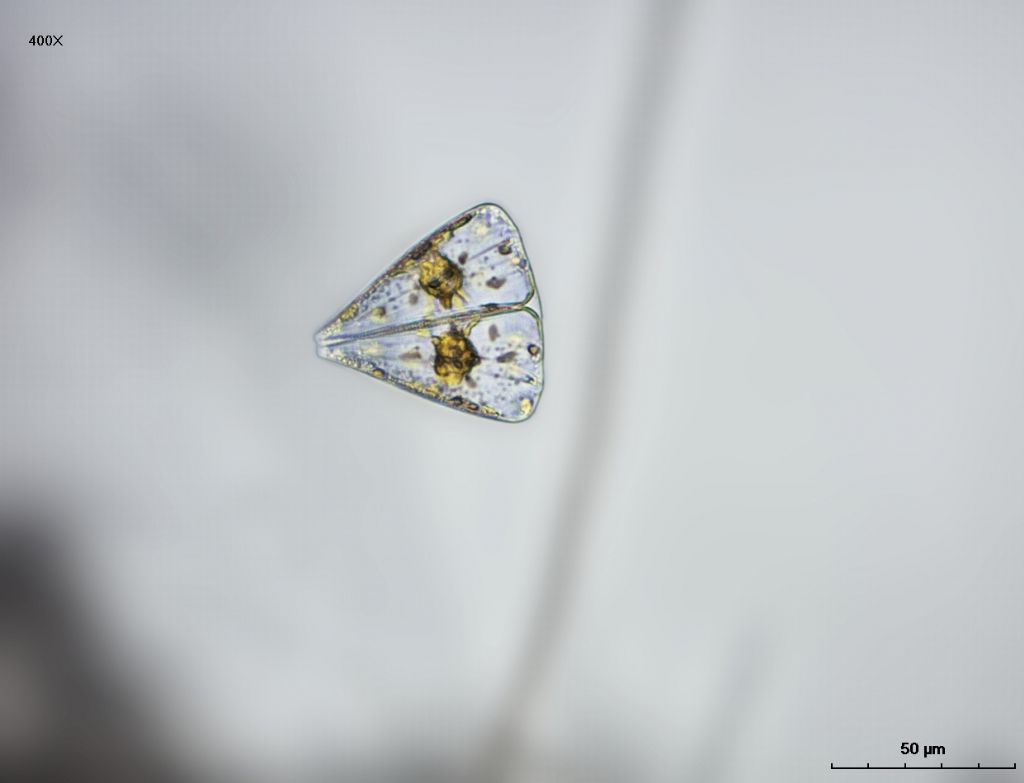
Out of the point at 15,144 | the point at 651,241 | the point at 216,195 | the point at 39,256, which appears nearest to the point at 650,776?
the point at 651,241

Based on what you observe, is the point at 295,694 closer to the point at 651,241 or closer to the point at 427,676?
the point at 427,676

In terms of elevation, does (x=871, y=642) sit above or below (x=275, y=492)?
below

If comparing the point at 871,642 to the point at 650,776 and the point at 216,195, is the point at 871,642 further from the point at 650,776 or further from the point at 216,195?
the point at 216,195

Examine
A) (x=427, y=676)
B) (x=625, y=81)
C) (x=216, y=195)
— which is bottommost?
(x=427, y=676)

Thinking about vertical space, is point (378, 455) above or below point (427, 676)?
above

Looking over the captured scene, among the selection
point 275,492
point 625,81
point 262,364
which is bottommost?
point 275,492

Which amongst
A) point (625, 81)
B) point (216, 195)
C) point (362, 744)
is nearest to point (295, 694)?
point (362, 744)
